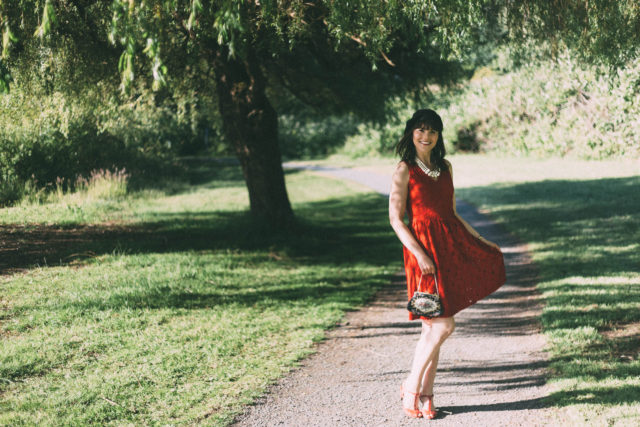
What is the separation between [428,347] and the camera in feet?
13.1

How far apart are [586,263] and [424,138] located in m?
5.60

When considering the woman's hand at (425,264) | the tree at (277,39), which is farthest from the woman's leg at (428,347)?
the tree at (277,39)

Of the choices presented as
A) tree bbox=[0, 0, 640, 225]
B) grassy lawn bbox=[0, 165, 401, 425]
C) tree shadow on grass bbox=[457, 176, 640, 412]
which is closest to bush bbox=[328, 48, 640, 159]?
tree bbox=[0, 0, 640, 225]

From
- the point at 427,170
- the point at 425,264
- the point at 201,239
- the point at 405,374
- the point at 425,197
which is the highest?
the point at 427,170

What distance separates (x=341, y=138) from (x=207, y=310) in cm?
3204

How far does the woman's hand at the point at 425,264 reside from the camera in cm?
384

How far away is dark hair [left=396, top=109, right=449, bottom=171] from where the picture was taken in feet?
13.2

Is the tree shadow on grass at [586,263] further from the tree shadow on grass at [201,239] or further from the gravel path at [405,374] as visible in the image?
the tree shadow on grass at [201,239]

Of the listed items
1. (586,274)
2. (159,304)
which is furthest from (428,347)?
(586,274)

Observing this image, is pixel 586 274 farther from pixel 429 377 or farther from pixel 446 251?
pixel 446 251

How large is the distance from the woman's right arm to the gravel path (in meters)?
1.13

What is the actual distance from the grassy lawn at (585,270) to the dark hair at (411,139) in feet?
6.38

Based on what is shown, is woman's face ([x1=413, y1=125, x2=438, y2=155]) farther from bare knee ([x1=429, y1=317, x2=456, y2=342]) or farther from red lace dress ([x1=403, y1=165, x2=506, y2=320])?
bare knee ([x1=429, y1=317, x2=456, y2=342])

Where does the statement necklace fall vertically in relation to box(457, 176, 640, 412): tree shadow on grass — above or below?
above
